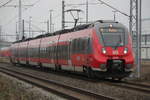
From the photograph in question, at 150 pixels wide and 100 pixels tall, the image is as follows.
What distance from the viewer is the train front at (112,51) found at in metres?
19.0

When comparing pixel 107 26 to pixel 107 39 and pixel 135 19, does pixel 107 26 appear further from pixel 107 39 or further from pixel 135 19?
pixel 135 19

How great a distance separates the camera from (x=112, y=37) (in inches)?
769

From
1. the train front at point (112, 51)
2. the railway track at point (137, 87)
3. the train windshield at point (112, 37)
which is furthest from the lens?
the train windshield at point (112, 37)

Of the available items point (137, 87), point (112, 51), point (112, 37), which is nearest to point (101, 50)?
point (112, 51)

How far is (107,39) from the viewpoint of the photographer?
63.9 ft

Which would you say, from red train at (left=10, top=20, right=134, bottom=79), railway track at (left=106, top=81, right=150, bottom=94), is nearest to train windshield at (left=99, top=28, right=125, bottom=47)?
red train at (left=10, top=20, right=134, bottom=79)

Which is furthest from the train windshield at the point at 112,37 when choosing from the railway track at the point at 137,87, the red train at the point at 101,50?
the railway track at the point at 137,87

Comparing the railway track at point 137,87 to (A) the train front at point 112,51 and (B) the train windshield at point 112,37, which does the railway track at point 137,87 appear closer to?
(A) the train front at point 112,51

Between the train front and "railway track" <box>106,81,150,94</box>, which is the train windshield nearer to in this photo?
the train front

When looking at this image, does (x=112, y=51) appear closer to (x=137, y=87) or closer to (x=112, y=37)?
(x=112, y=37)

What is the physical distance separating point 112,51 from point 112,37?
0.83 metres

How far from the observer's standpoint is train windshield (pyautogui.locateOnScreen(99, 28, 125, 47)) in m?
19.4

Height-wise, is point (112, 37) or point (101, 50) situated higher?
point (112, 37)

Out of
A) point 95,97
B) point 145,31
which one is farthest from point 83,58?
point 145,31
